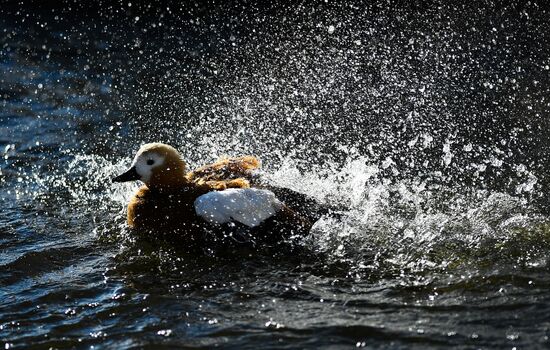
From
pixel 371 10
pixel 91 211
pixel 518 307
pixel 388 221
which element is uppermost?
pixel 371 10

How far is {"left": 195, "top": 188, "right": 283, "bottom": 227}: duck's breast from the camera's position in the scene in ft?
15.8

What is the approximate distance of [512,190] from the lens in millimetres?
5609

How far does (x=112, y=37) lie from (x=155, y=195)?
5748 millimetres

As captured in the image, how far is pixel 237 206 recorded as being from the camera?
15.9 feet

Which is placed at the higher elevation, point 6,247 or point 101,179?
point 101,179

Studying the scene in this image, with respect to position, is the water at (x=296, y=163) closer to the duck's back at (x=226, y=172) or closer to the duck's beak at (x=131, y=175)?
the duck's back at (x=226, y=172)

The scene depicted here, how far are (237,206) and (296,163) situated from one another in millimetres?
1613

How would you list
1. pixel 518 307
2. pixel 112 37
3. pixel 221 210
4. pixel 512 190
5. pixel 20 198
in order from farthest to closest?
pixel 112 37 < pixel 20 198 < pixel 512 190 < pixel 221 210 < pixel 518 307

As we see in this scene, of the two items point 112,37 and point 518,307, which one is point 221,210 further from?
point 112,37

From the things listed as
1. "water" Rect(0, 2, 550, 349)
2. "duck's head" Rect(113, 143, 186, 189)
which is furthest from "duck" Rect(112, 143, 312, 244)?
"water" Rect(0, 2, 550, 349)

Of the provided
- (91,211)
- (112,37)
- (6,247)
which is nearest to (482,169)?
(91,211)

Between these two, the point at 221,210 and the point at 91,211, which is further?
the point at 91,211

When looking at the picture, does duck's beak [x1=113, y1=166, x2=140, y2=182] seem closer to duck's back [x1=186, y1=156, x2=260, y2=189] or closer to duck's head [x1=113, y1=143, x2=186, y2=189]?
duck's head [x1=113, y1=143, x2=186, y2=189]

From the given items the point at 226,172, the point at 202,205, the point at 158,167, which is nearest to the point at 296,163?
the point at 226,172
